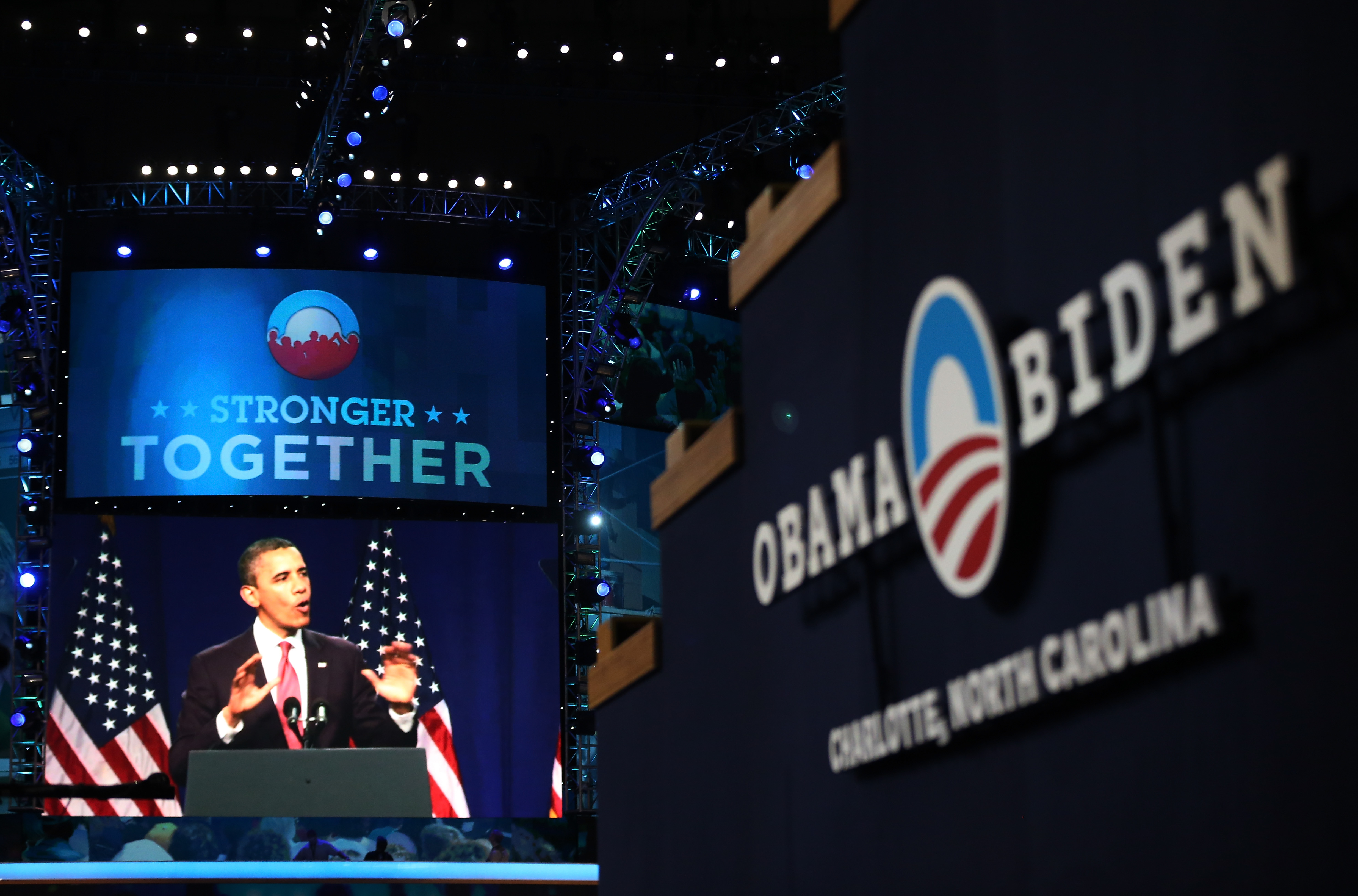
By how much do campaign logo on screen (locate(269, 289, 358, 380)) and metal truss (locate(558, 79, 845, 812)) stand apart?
2203 millimetres

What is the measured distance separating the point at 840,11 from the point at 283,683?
1272cm

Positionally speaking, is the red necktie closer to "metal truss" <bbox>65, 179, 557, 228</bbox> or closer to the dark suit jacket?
the dark suit jacket

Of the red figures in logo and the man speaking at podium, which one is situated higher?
the red figures in logo

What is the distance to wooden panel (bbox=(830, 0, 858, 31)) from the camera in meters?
3.79

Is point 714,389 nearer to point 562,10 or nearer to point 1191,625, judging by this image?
point 562,10

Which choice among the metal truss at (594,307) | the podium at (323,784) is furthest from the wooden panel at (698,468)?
the metal truss at (594,307)

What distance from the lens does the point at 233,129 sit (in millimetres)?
17156

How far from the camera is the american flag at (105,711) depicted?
588 inches

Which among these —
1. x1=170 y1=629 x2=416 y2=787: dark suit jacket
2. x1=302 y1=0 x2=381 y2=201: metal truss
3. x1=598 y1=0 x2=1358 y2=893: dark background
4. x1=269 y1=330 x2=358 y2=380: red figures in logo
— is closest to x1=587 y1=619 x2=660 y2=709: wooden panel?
x1=598 y1=0 x2=1358 y2=893: dark background

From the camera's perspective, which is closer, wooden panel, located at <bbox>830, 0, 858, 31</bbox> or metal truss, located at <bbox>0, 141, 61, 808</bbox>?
wooden panel, located at <bbox>830, 0, 858, 31</bbox>

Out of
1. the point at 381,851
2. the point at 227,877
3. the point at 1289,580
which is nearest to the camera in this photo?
the point at 1289,580

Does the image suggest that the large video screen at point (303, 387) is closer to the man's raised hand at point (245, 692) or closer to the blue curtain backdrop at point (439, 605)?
the blue curtain backdrop at point (439, 605)

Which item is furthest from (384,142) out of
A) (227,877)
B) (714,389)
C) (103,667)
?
(227,877)

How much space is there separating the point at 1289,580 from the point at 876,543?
57.4 inches
